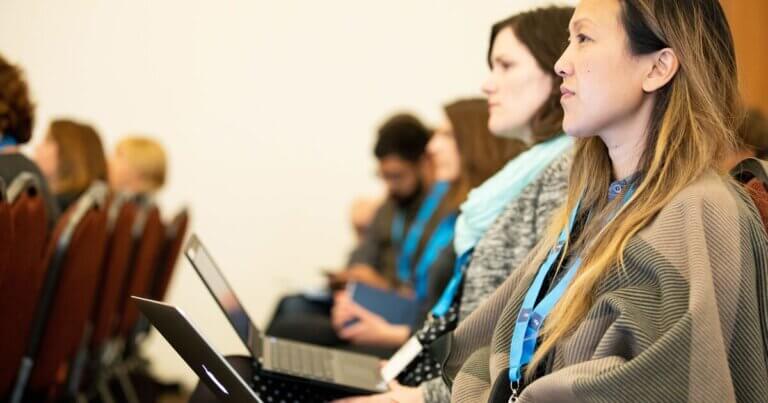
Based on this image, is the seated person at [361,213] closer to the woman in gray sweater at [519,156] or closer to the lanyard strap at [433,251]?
the lanyard strap at [433,251]

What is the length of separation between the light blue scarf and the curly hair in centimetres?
126

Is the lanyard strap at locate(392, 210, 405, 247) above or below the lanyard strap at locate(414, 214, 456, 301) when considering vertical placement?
below

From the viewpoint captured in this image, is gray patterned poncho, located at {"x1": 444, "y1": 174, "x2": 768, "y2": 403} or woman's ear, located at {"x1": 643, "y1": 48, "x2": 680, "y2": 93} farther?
woman's ear, located at {"x1": 643, "y1": 48, "x2": 680, "y2": 93}

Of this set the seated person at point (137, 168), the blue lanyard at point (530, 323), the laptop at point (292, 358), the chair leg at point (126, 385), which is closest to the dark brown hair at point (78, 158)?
the chair leg at point (126, 385)

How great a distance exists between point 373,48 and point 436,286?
3.31 meters

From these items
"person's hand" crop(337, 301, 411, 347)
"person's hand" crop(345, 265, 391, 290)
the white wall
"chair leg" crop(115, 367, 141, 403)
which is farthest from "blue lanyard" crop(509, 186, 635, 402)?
the white wall

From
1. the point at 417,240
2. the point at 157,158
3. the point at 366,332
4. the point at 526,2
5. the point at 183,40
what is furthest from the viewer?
the point at 183,40

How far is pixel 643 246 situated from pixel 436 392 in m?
0.65

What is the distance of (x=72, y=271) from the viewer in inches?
102

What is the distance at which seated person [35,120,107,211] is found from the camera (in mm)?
3873

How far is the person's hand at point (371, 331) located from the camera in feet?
10.0

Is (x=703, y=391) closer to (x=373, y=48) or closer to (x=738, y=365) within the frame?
(x=738, y=365)

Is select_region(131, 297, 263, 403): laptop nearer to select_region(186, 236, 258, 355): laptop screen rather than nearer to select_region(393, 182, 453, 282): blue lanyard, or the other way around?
select_region(186, 236, 258, 355): laptop screen

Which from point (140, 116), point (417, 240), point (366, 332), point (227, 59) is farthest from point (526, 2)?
point (140, 116)
